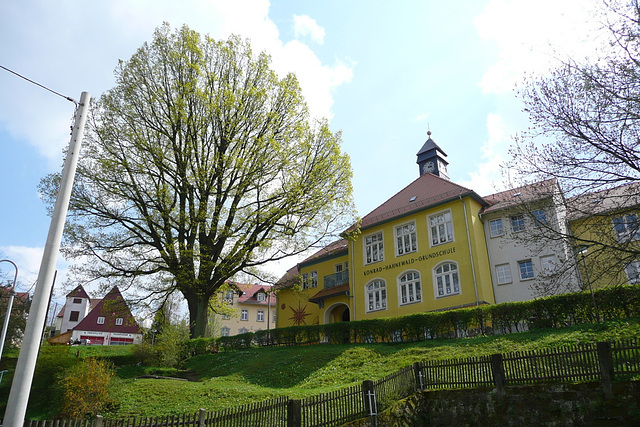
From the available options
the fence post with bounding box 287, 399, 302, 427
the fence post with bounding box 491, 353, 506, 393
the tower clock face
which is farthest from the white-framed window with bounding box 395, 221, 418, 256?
the fence post with bounding box 287, 399, 302, 427

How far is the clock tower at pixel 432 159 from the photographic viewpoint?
36969 mm

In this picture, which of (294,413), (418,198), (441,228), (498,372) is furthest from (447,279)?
(294,413)

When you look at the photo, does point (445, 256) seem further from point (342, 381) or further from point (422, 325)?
point (342, 381)

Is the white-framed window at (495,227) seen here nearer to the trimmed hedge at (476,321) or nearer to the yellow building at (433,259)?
the yellow building at (433,259)

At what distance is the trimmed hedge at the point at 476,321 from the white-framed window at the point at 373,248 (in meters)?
Answer: 7.70

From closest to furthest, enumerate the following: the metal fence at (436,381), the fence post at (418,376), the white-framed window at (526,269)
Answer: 1. the metal fence at (436,381)
2. the fence post at (418,376)
3. the white-framed window at (526,269)

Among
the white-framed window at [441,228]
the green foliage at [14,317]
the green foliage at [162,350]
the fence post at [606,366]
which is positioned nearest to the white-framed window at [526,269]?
the white-framed window at [441,228]

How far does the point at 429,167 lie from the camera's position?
3731 centimetres

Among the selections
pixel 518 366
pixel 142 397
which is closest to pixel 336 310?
pixel 142 397

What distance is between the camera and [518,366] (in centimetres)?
1185

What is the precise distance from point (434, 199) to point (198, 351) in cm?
1641

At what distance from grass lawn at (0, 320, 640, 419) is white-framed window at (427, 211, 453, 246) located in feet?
29.4

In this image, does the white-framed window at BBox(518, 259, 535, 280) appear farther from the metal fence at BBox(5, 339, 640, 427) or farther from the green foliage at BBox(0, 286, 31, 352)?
the green foliage at BBox(0, 286, 31, 352)

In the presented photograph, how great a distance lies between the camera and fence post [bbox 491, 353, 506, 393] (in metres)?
11.9
